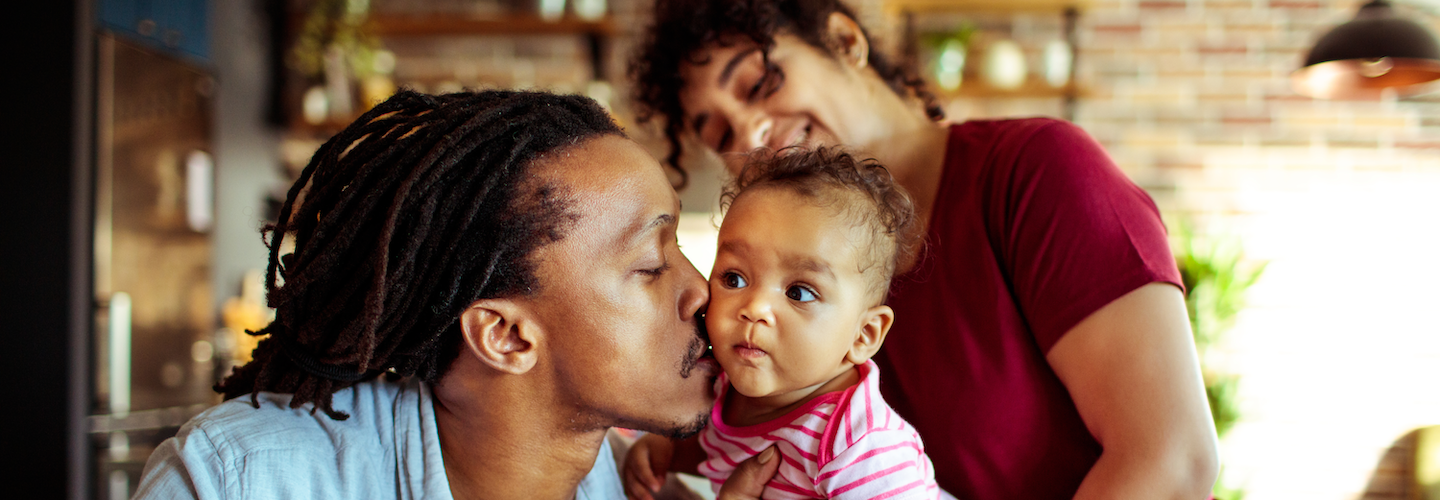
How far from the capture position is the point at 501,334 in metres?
1.22

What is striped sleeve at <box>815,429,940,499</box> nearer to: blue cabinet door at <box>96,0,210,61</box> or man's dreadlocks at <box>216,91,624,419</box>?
man's dreadlocks at <box>216,91,624,419</box>

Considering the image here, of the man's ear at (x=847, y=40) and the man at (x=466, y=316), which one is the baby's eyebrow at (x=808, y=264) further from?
the man's ear at (x=847, y=40)

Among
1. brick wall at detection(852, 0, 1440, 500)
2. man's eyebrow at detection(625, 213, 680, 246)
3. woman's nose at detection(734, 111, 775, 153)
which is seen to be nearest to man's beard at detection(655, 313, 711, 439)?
man's eyebrow at detection(625, 213, 680, 246)

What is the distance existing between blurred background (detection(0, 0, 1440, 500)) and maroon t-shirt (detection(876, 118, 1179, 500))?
2212 millimetres

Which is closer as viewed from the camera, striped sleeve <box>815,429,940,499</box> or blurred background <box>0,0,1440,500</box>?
striped sleeve <box>815,429,940,499</box>

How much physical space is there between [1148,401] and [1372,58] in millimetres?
2433

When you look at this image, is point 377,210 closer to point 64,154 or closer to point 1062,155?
point 1062,155

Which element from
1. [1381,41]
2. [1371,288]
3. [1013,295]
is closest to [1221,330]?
[1371,288]

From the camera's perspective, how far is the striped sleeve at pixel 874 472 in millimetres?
1084

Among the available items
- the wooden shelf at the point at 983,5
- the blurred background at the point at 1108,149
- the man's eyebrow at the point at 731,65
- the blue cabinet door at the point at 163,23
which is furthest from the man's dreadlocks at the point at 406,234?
the wooden shelf at the point at 983,5

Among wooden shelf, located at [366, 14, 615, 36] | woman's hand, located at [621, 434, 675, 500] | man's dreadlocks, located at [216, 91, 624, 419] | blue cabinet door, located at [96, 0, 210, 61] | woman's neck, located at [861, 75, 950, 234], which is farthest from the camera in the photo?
wooden shelf, located at [366, 14, 615, 36]

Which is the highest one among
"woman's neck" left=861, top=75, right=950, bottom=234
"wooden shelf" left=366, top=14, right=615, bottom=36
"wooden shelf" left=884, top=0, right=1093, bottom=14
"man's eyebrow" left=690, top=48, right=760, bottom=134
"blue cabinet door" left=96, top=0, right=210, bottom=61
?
"wooden shelf" left=884, top=0, right=1093, bottom=14

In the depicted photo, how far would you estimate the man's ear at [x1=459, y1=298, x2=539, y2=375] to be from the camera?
119cm

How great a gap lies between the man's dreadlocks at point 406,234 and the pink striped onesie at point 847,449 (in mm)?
400
